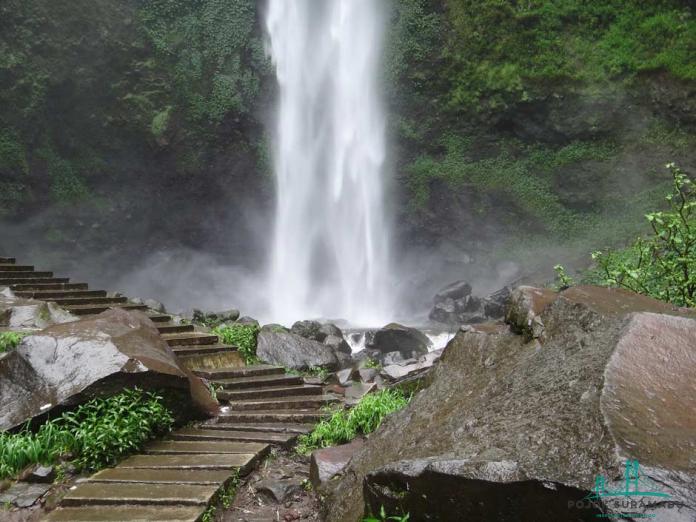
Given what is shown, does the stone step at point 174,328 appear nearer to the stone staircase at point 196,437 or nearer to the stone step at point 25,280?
the stone staircase at point 196,437

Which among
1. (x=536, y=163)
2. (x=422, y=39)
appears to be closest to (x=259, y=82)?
(x=422, y=39)

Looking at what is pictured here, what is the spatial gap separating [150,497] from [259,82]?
2032cm

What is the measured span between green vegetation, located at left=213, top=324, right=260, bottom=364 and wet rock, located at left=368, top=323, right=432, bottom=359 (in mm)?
4033

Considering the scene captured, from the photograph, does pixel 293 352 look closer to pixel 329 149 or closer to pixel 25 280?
pixel 25 280

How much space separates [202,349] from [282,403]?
5.57 feet

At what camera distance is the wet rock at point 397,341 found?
12.3m

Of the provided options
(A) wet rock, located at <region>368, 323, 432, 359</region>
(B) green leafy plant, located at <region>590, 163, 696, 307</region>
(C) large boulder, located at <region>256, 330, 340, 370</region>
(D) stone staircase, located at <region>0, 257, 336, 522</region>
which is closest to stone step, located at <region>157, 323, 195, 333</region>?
(D) stone staircase, located at <region>0, 257, 336, 522</region>

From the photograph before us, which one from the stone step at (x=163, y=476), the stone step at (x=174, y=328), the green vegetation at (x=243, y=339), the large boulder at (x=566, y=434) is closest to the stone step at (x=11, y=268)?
the stone step at (x=174, y=328)

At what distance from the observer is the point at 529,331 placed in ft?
11.7

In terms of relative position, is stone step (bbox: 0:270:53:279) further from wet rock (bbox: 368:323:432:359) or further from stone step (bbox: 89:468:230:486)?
wet rock (bbox: 368:323:432:359)

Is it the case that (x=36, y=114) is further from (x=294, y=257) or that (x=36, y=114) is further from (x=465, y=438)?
(x=465, y=438)

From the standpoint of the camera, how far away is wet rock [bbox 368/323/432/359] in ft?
40.3

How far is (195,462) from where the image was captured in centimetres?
439

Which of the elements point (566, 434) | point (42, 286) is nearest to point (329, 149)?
point (42, 286)
